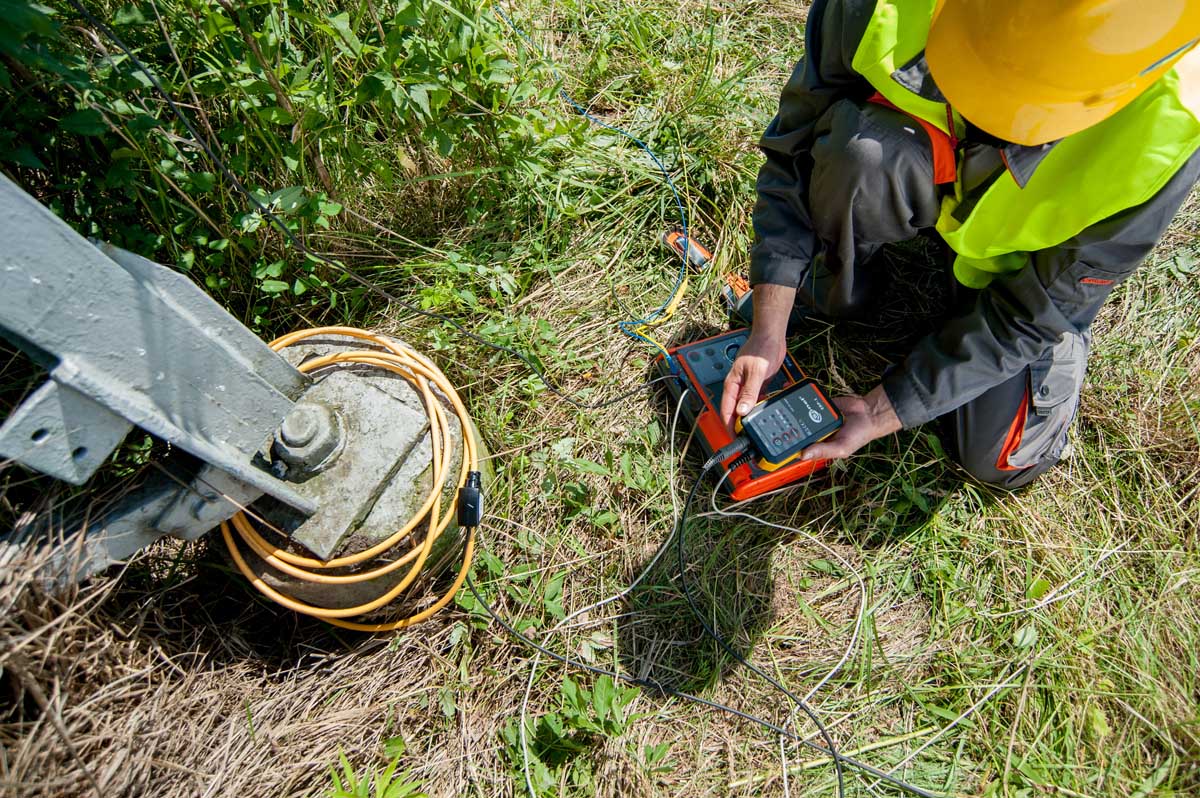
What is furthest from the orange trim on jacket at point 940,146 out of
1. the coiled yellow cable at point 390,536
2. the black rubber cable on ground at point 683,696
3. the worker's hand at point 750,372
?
the black rubber cable on ground at point 683,696

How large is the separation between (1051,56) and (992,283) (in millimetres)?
691

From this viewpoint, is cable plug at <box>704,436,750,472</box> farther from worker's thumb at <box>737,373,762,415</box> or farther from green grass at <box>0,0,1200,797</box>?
green grass at <box>0,0,1200,797</box>

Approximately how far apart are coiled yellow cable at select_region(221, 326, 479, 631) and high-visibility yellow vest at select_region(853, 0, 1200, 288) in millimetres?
1280

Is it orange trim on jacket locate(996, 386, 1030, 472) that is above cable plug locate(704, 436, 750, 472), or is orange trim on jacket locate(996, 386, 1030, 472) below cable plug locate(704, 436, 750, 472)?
below

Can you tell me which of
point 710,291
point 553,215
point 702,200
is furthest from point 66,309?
point 702,200

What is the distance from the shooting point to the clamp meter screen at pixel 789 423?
1792mm

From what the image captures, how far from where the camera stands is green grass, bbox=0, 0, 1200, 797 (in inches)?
65.4

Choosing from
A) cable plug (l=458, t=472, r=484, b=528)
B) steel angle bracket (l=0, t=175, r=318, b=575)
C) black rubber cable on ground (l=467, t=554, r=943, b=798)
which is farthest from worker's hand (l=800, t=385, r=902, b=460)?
steel angle bracket (l=0, t=175, r=318, b=575)

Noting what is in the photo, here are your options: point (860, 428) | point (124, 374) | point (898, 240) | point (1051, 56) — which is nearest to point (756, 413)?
point (860, 428)

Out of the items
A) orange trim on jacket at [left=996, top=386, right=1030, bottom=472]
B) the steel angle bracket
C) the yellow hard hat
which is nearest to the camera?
the steel angle bracket

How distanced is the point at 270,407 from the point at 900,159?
1517 mm

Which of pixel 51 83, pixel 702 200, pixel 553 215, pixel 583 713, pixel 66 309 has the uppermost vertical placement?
pixel 51 83

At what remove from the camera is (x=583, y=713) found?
173cm

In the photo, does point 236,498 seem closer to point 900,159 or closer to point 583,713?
point 583,713
